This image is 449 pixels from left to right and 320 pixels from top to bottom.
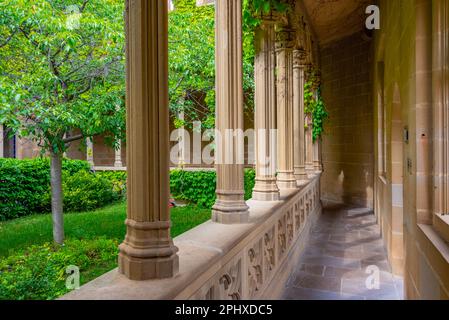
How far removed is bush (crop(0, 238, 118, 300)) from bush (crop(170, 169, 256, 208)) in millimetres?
4905

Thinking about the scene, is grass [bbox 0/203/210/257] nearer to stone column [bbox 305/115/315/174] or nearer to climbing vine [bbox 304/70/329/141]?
stone column [bbox 305/115/315/174]

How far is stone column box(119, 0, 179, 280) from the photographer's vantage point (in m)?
1.80

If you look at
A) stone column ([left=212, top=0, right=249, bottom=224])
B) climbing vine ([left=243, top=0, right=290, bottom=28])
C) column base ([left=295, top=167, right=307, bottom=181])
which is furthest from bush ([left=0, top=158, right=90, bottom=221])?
stone column ([left=212, top=0, right=249, bottom=224])

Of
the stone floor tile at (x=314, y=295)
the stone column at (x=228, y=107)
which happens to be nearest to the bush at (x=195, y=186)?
the stone floor tile at (x=314, y=295)

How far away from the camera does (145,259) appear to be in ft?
5.82

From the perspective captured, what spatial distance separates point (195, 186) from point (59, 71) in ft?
19.3

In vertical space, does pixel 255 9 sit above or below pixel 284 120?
above

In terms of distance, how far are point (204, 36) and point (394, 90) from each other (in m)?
4.54

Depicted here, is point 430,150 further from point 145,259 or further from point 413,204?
point 145,259

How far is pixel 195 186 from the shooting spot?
1133 cm

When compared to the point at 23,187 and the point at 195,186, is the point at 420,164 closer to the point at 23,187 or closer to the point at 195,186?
the point at 195,186

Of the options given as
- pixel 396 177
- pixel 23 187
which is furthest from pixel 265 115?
pixel 23 187

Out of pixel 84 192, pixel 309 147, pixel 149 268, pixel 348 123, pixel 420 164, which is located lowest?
pixel 84 192
